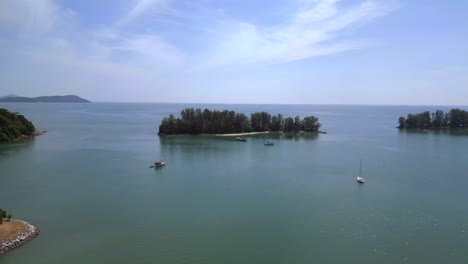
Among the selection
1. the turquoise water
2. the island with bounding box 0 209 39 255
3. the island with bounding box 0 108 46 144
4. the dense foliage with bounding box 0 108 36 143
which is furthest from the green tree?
the island with bounding box 0 209 39 255

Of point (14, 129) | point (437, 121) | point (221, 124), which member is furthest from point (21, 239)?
point (437, 121)

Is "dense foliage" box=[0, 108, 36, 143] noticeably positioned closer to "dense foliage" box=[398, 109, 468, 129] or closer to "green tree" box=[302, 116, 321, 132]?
"green tree" box=[302, 116, 321, 132]

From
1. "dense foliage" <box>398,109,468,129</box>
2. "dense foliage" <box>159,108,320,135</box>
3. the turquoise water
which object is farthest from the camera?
"dense foliage" <box>398,109,468,129</box>

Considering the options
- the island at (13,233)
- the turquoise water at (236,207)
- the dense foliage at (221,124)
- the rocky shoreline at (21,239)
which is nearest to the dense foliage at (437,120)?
the dense foliage at (221,124)

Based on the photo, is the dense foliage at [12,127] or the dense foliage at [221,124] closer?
the dense foliage at [12,127]

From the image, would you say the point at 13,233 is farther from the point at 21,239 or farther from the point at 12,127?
the point at 12,127

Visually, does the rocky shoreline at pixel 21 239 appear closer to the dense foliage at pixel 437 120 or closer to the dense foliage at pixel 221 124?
the dense foliage at pixel 221 124
